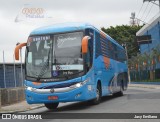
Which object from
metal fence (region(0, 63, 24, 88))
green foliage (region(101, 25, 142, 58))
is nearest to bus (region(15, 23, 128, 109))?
metal fence (region(0, 63, 24, 88))

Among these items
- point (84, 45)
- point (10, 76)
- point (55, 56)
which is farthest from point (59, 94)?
point (10, 76)

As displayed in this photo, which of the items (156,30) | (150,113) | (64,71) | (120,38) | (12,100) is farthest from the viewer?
(120,38)

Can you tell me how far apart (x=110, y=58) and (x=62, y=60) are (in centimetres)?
671

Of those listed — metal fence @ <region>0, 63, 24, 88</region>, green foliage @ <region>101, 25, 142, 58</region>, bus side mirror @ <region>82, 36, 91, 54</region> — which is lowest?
metal fence @ <region>0, 63, 24, 88</region>

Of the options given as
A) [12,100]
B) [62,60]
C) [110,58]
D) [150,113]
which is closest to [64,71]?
[62,60]

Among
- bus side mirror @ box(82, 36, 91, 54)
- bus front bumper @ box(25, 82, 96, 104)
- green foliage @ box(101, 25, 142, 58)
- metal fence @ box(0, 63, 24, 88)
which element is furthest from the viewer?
green foliage @ box(101, 25, 142, 58)

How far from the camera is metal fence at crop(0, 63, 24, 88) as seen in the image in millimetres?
26172

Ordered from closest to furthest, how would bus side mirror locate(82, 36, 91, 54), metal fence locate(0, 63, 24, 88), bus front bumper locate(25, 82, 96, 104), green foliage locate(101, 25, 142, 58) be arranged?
bus side mirror locate(82, 36, 91, 54)
bus front bumper locate(25, 82, 96, 104)
metal fence locate(0, 63, 24, 88)
green foliage locate(101, 25, 142, 58)

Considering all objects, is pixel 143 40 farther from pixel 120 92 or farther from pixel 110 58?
pixel 110 58

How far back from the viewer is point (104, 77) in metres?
20.9

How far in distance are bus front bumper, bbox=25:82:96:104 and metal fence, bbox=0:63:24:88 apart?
29.4 ft

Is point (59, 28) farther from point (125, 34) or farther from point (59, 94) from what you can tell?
point (125, 34)

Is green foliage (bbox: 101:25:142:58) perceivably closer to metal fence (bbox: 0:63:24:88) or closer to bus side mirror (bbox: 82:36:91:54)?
metal fence (bbox: 0:63:24:88)

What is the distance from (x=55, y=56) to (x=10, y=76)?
10786mm
